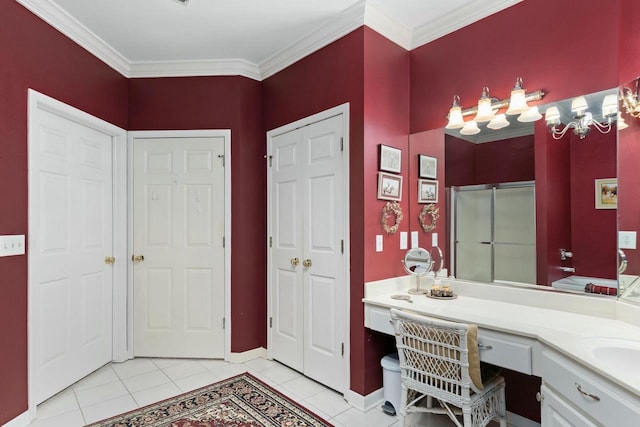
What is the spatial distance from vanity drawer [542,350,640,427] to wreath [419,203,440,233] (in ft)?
4.09

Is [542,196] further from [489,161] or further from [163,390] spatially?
[163,390]

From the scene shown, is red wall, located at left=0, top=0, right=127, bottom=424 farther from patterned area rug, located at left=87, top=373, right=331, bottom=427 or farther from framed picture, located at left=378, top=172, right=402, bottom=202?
framed picture, located at left=378, top=172, right=402, bottom=202

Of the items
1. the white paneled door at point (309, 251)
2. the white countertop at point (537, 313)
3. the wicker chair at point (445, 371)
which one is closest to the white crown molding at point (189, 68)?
the white paneled door at point (309, 251)

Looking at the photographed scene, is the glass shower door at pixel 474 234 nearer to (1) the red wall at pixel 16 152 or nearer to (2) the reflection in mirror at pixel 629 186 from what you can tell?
(2) the reflection in mirror at pixel 629 186

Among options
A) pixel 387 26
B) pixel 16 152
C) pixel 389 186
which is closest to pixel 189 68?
pixel 16 152

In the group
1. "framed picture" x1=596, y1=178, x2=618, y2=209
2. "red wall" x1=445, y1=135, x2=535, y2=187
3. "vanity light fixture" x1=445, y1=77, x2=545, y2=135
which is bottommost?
"framed picture" x1=596, y1=178, x2=618, y2=209

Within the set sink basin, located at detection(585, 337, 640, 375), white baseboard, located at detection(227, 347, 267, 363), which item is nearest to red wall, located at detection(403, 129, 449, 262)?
sink basin, located at detection(585, 337, 640, 375)

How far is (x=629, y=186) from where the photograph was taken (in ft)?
5.76

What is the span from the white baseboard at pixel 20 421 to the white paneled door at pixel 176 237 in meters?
1.02

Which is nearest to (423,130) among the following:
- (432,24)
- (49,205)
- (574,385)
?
(432,24)

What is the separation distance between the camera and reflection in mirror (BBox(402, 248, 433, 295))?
2.48 m

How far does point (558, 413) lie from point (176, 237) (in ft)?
9.72

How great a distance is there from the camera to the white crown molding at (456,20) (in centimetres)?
223

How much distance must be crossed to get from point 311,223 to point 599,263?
1.82 metres
